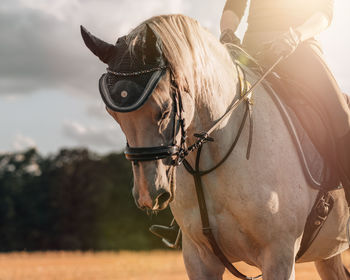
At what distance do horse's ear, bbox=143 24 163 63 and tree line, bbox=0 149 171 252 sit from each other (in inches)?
2289

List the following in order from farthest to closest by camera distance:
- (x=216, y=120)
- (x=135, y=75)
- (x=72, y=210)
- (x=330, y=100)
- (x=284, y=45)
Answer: (x=72, y=210) < (x=330, y=100) < (x=284, y=45) < (x=216, y=120) < (x=135, y=75)

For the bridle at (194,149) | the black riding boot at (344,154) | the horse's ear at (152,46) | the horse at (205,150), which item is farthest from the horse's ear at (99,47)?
the black riding boot at (344,154)

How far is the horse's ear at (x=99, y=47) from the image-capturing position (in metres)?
3.82

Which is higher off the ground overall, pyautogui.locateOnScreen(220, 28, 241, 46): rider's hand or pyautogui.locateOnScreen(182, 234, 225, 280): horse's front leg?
pyautogui.locateOnScreen(220, 28, 241, 46): rider's hand

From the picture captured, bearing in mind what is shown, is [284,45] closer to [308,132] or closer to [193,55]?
[308,132]

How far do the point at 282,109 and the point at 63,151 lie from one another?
2623 inches

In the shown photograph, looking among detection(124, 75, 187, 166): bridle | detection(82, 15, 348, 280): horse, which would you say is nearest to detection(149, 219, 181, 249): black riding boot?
detection(82, 15, 348, 280): horse

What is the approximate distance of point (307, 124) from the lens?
501 cm

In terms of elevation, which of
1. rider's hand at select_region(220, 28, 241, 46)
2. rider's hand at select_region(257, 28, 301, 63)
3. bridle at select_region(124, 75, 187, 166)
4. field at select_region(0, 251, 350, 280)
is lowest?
field at select_region(0, 251, 350, 280)

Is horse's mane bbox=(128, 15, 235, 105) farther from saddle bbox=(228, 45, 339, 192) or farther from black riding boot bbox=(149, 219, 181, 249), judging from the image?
black riding boot bbox=(149, 219, 181, 249)

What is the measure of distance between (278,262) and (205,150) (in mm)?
1158

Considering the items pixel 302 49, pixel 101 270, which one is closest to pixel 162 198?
pixel 302 49

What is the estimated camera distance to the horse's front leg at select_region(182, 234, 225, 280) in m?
4.85

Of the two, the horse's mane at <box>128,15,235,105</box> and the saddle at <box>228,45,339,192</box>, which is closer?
the horse's mane at <box>128,15,235,105</box>
